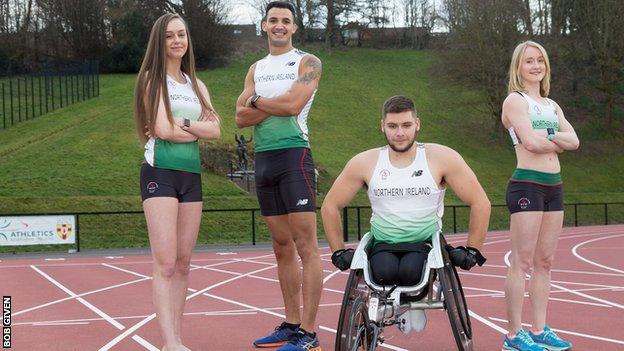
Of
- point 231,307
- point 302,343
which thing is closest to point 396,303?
point 302,343

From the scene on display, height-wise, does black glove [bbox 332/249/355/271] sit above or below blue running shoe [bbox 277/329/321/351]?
above

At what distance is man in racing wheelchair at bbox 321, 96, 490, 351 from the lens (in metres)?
4.79

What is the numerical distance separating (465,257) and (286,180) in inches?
68.0

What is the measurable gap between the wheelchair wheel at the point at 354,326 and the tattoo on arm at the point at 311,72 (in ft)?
6.28

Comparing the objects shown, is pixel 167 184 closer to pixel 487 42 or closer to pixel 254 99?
pixel 254 99

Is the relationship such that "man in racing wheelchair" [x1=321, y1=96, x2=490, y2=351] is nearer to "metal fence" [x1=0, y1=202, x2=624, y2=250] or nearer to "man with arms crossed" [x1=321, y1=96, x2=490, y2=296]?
"man with arms crossed" [x1=321, y1=96, x2=490, y2=296]

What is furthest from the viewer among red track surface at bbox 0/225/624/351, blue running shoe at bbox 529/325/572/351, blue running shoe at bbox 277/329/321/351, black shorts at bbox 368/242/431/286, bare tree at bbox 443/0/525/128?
bare tree at bbox 443/0/525/128

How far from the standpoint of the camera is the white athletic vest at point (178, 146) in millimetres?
5836

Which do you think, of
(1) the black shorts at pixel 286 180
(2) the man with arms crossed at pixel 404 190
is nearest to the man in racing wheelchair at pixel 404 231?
(2) the man with arms crossed at pixel 404 190

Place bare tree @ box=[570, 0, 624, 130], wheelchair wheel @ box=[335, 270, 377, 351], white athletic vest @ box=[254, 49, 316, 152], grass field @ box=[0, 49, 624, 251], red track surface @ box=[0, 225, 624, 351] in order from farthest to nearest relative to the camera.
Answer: bare tree @ box=[570, 0, 624, 130] < grass field @ box=[0, 49, 624, 251] < red track surface @ box=[0, 225, 624, 351] < white athletic vest @ box=[254, 49, 316, 152] < wheelchair wheel @ box=[335, 270, 377, 351]

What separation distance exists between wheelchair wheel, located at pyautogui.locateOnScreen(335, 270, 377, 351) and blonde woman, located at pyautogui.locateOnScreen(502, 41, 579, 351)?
1.76 metres

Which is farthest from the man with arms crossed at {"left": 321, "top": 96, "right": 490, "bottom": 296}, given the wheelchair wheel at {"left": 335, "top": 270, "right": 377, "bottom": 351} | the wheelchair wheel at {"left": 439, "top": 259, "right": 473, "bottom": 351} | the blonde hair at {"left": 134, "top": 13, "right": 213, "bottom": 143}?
the blonde hair at {"left": 134, "top": 13, "right": 213, "bottom": 143}

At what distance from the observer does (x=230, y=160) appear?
33.1m

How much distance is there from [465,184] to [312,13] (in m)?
51.5
